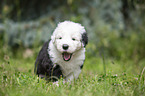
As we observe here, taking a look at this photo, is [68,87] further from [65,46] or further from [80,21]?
[80,21]

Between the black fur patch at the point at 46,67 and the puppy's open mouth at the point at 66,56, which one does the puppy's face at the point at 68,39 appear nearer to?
the puppy's open mouth at the point at 66,56

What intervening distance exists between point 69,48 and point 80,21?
13.4ft

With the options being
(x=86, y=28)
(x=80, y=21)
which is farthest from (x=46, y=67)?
(x=80, y=21)

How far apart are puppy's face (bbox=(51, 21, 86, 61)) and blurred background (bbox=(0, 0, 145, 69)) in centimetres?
332

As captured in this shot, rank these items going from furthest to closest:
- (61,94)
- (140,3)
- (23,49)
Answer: (23,49) < (140,3) < (61,94)

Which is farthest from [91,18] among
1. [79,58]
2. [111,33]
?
[79,58]

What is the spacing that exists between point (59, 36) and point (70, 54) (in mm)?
346

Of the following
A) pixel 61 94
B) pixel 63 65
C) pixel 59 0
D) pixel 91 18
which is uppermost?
pixel 59 0

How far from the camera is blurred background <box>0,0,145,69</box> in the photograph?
6.97m

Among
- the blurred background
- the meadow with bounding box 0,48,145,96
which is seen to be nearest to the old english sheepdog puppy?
the meadow with bounding box 0,48,145,96

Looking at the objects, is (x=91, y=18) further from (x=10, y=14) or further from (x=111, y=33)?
(x=10, y=14)

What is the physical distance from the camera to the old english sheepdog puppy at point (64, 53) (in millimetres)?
3229

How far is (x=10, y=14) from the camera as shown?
795 centimetres

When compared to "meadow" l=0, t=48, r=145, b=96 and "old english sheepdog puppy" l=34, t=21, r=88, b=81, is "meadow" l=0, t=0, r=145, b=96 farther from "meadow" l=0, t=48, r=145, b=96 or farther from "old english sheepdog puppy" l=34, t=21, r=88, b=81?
"meadow" l=0, t=48, r=145, b=96
